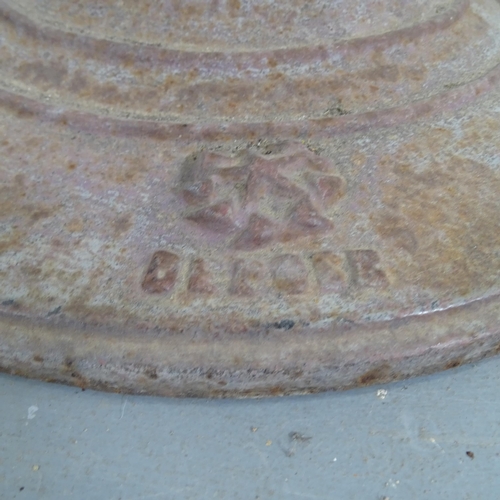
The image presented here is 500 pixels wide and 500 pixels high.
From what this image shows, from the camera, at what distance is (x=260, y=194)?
0.78 metres

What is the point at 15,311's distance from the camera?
2.24 feet

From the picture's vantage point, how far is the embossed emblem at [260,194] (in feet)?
2.47

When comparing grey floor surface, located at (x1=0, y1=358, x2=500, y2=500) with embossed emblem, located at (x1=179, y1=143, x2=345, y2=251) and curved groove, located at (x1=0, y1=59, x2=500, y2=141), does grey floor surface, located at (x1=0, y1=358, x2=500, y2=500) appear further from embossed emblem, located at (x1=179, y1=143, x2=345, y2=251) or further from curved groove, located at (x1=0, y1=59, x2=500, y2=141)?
curved groove, located at (x1=0, y1=59, x2=500, y2=141)

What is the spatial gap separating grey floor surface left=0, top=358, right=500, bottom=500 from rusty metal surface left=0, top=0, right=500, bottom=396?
0.13 feet

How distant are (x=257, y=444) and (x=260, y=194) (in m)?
0.29

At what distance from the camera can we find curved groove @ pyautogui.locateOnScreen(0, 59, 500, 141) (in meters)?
0.84

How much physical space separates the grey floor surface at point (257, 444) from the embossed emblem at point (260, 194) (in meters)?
0.20

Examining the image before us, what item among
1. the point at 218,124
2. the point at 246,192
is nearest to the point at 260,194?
the point at 246,192

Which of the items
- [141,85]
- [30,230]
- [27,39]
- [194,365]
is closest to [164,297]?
[194,365]

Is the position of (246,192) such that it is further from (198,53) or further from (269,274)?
(198,53)

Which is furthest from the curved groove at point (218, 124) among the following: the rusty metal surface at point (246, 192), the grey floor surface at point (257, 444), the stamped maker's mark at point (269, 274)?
the grey floor surface at point (257, 444)

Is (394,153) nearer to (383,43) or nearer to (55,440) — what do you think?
(383,43)

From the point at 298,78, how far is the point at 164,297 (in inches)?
15.0

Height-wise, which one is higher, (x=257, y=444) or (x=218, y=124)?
A: (x=218, y=124)
